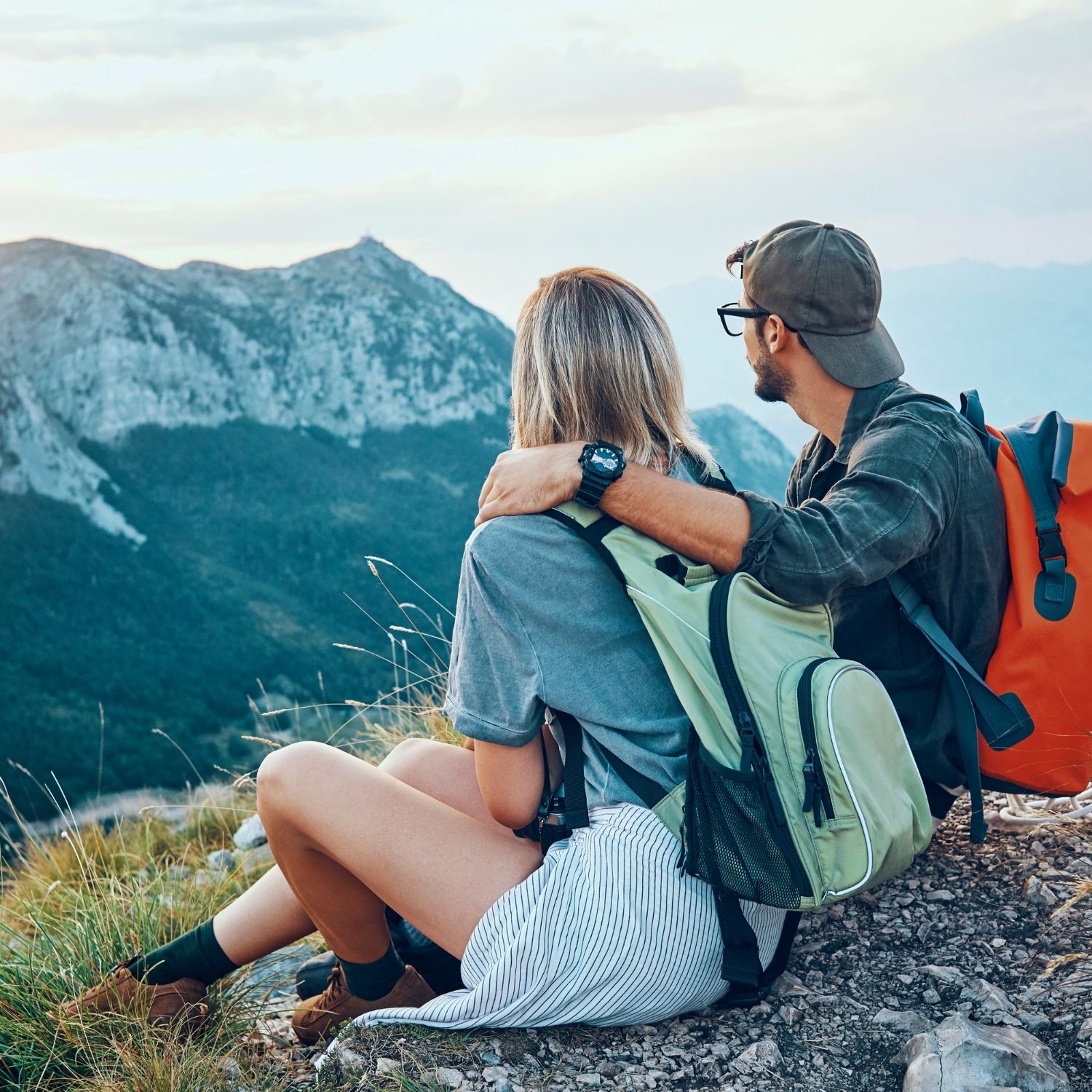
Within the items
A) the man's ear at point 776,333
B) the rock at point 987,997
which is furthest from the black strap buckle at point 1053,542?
the rock at point 987,997

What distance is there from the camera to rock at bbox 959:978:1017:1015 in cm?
200

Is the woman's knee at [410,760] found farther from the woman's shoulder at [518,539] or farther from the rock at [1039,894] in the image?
the rock at [1039,894]

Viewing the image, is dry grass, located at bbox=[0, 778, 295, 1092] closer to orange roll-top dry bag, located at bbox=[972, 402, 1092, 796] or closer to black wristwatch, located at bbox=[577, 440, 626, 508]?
black wristwatch, located at bbox=[577, 440, 626, 508]

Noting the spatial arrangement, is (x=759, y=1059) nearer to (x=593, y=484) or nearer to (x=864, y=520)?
(x=864, y=520)

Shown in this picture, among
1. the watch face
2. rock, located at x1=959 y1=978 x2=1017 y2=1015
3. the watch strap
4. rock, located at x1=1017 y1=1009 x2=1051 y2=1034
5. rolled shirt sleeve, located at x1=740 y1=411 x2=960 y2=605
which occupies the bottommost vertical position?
rock, located at x1=1017 y1=1009 x2=1051 y2=1034

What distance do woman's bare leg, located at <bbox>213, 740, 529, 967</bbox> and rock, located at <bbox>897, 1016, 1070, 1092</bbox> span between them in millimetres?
947

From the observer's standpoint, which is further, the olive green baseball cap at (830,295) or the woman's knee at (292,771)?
the olive green baseball cap at (830,295)

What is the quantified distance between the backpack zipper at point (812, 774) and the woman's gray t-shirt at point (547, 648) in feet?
0.78

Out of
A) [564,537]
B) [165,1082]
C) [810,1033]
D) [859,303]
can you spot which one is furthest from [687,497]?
[165,1082]

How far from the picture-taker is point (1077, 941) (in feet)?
7.08

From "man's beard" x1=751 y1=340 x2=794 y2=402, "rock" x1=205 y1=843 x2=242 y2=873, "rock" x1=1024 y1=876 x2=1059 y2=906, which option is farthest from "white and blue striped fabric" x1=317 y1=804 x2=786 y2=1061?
"rock" x1=205 y1=843 x2=242 y2=873

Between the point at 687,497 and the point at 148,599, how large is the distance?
123 ft

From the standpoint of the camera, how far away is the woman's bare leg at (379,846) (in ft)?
6.21

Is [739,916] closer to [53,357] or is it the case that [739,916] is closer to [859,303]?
[859,303]
